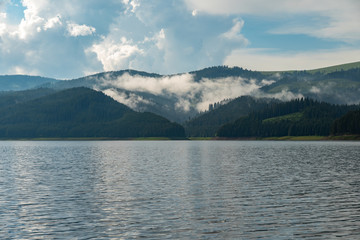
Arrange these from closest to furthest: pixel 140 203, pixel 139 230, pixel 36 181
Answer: pixel 139 230
pixel 140 203
pixel 36 181

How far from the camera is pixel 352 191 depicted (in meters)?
60.3

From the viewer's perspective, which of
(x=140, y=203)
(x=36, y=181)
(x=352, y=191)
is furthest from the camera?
(x=36, y=181)

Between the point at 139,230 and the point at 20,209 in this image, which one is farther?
the point at 20,209

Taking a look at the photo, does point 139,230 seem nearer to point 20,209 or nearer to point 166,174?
point 20,209

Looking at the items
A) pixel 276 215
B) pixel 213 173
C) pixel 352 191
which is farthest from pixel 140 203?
pixel 213 173

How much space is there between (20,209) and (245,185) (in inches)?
1373

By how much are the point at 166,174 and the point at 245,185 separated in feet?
73.3

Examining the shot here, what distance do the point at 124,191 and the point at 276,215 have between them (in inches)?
1003

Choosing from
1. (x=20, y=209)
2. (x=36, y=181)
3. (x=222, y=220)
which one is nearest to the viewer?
(x=222, y=220)

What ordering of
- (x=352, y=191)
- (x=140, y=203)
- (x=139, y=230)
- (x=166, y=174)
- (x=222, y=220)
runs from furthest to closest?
(x=166, y=174), (x=352, y=191), (x=140, y=203), (x=222, y=220), (x=139, y=230)

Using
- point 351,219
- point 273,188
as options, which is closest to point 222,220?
point 351,219

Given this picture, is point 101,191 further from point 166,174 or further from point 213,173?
point 213,173

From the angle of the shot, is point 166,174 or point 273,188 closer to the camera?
point 273,188

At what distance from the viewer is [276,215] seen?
43.4 m
